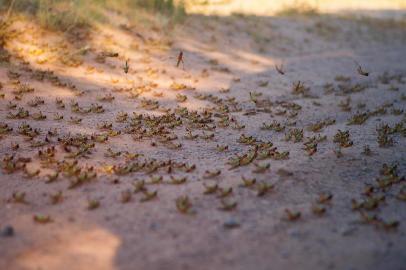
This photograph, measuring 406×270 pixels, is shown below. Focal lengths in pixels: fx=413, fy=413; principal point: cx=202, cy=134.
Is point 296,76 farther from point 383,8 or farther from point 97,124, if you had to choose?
point 383,8

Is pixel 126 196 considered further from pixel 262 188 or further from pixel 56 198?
pixel 262 188

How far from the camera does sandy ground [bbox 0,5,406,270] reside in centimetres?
354

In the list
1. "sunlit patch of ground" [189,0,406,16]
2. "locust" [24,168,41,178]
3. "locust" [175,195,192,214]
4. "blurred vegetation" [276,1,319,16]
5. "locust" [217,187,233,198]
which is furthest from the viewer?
"blurred vegetation" [276,1,319,16]

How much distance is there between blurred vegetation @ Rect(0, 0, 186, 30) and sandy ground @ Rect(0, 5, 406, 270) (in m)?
0.44

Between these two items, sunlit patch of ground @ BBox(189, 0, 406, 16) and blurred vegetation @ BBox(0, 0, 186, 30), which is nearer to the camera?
blurred vegetation @ BBox(0, 0, 186, 30)

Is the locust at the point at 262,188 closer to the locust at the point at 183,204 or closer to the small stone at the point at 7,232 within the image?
the locust at the point at 183,204

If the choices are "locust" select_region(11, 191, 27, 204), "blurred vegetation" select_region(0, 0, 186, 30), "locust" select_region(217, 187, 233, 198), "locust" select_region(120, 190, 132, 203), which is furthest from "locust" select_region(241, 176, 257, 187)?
"blurred vegetation" select_region(0, 0, 186, 30)

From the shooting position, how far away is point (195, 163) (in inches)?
212

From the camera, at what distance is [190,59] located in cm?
1108

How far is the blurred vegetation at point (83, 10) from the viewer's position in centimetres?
1034

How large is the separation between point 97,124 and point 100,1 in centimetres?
679

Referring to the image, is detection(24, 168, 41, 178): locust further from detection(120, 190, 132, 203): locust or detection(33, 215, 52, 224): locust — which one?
detection(120, 190, 132, 203): locust

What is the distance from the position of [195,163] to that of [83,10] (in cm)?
778

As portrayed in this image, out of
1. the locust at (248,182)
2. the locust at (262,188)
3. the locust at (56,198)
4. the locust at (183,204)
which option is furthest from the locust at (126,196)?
the locust at (262,188)
